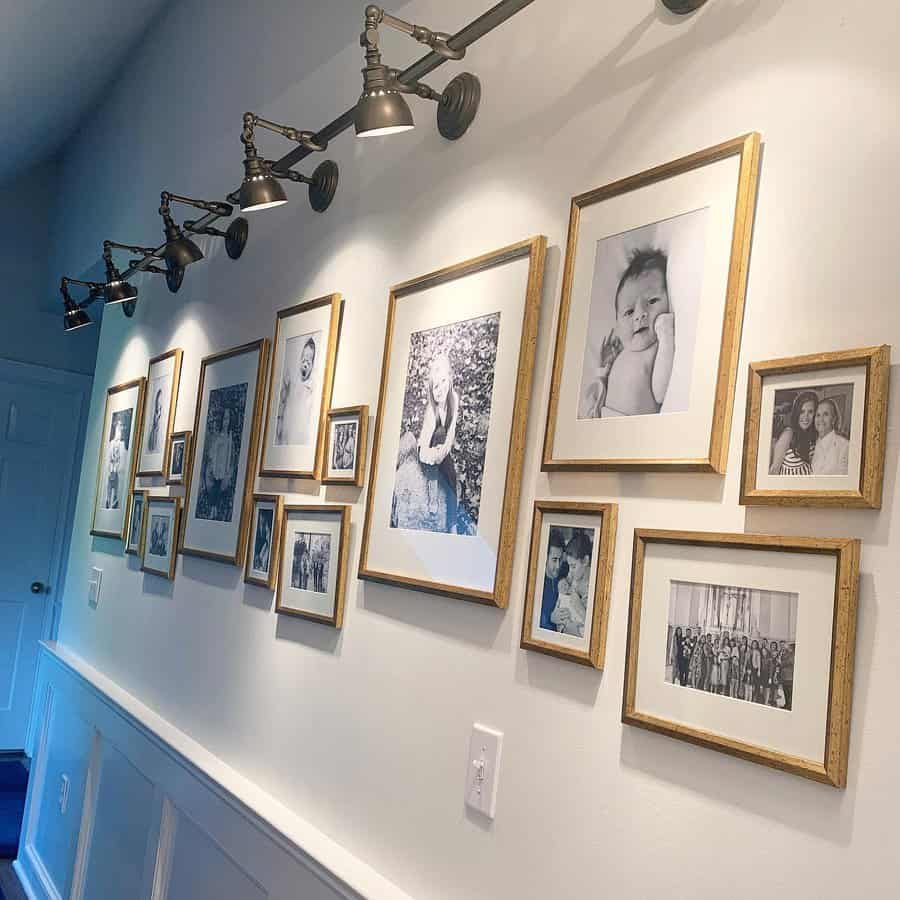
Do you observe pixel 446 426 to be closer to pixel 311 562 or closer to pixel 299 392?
pixel 311 562

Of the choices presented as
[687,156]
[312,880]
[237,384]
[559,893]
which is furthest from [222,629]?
[687,156]

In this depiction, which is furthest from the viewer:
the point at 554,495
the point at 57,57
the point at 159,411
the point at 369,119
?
the point at 57,57

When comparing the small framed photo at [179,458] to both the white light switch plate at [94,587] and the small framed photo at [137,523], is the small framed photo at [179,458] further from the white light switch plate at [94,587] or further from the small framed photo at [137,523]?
the white light switch plate at [94,587]

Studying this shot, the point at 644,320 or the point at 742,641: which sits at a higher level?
the point at 644,320

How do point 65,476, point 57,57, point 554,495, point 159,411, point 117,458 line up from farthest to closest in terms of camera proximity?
point 65,476, point 57,57, point 117,458, point 159,411, point 554,495

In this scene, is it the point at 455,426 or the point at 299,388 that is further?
the point at 299,388

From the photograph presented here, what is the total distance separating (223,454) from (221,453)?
14mm

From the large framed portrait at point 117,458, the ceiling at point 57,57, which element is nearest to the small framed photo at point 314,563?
the large framed portrait at point 117,458

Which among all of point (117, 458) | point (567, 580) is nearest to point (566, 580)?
point (567, 580)

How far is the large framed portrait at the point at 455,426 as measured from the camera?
1.39 m

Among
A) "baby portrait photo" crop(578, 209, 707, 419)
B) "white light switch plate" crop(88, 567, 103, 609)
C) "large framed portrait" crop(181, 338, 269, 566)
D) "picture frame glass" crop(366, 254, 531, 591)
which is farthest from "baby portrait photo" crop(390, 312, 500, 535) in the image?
"white light switch plate" crop(88, 567, 103, 609)

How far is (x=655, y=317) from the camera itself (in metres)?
1.18

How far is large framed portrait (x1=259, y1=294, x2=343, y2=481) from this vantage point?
1.96 meters

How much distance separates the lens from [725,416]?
106 cm
